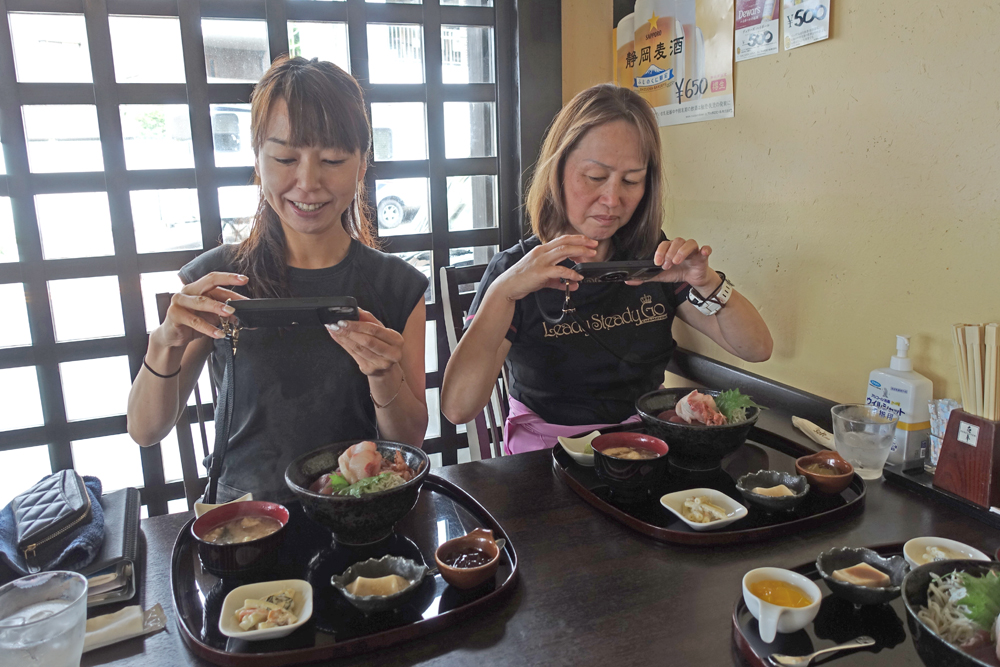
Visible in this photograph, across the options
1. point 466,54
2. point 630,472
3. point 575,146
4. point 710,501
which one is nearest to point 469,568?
point 630,472

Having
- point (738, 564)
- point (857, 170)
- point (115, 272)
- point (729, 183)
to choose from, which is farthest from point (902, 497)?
point (115, 272)

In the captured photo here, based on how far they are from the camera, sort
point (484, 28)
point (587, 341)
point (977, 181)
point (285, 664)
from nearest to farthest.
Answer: point (285, 664)
point (977, 181)
point (587, 341)
point (484, 28)

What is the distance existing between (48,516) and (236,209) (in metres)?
1.42

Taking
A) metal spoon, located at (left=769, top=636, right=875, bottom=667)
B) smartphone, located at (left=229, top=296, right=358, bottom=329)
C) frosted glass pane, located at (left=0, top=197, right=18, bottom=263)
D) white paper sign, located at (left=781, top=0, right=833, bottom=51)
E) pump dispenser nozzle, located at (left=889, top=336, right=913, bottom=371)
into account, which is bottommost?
metal spoon, located at (left=769, top=636, right=875, bottom=667)

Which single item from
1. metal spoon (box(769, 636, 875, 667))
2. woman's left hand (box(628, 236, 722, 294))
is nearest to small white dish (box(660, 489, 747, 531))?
metal spoon (box(769, 636, 875, 667))

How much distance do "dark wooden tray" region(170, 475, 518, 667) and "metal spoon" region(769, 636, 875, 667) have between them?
0.39 m

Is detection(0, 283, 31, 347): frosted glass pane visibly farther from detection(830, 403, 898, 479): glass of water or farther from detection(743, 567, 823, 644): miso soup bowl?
detection(830, 403, 898, 479): glass of water

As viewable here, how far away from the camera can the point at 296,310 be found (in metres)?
1.20

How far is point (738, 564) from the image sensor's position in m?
1.08

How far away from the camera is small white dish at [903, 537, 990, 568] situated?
3.46ft

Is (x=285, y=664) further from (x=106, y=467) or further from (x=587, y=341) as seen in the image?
(x=106, y=467)

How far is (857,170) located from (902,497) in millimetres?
843

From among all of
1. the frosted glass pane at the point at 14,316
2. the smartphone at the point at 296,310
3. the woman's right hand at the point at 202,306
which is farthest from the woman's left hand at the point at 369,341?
the frosted glass pane at the point at 14,316

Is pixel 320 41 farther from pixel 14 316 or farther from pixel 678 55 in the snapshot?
pixel 14 316
